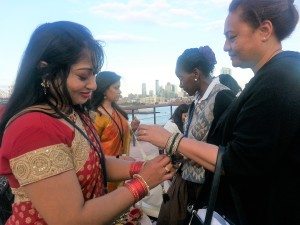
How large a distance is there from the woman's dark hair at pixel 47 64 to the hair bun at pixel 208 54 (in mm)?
1969

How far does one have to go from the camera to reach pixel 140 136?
196 centimetres

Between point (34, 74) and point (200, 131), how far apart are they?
5.72ft

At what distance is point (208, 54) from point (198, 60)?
0.12m

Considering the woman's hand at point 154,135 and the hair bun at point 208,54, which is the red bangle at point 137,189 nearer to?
the woman's hand at point 154,135

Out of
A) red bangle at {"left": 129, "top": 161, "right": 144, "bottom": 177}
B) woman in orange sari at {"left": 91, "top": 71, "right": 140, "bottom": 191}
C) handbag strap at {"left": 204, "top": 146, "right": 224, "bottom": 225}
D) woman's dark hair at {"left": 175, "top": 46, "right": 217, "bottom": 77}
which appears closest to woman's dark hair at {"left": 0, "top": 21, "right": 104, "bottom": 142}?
red bangle at {"left": 129, "top": 161, "right": 144, "bottom": 177}

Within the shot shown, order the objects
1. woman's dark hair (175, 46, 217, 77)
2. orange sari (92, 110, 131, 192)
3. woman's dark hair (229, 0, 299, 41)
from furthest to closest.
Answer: orange sari (92, 110, 131, 192) < woman's dark hair (175, 46, 217, 77) < woman's dark hair (229, 0, 299, 41)

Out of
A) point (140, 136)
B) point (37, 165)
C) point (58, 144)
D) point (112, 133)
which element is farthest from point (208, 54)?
point (37, 165)

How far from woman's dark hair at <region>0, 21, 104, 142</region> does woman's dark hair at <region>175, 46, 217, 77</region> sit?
1896 mm

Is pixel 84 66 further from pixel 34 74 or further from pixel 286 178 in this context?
pixel 286 178

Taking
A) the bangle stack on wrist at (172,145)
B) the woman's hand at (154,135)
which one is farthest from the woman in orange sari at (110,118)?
the bangle stack on wrist at (172,145)

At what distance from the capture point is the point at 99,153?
1743 millimetres

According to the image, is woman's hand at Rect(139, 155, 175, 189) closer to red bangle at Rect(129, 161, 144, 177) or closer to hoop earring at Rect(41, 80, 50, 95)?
red bangle at Rect(129, 161, 144, 177)

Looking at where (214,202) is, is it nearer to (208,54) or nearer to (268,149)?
(268,149)

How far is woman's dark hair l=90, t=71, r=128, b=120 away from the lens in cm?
446
